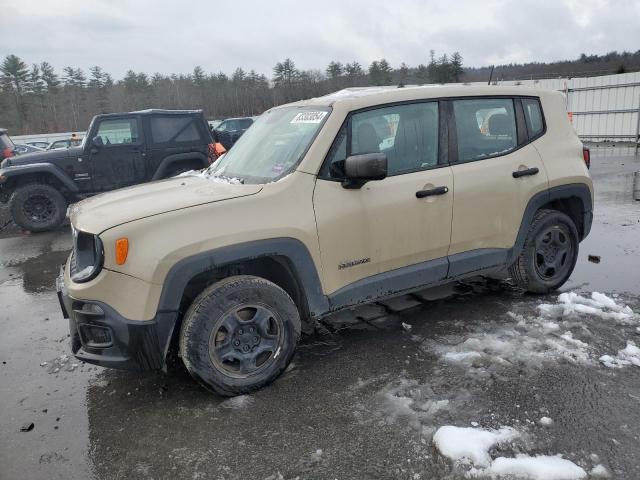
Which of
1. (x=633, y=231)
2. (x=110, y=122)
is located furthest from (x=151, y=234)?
(x=110, y=122)

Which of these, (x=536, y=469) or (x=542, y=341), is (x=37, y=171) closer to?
(x=542, y=341)


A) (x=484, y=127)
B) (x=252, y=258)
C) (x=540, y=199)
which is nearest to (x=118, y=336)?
(x=252, y=258)

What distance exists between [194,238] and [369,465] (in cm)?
155

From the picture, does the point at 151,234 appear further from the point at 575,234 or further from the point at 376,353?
the point at 575,234

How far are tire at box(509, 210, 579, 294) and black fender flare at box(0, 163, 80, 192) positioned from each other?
819 centimetres

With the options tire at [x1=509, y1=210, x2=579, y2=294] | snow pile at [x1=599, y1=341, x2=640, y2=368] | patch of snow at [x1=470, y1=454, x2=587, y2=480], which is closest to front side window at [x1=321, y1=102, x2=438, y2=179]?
tire at [x1=509, y1=210, x2=579, y2=294]

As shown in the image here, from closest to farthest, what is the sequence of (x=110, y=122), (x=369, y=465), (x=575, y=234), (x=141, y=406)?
(x=369, y=465) < (x=141, y=406) < (x=575, y=234) < (x=110, y=122)

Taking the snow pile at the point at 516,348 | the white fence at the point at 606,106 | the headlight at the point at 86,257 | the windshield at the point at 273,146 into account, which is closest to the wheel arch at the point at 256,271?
the headlight at the point at 86,257

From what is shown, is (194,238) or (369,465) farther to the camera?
(194,238)

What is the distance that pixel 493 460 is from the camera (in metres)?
2.46

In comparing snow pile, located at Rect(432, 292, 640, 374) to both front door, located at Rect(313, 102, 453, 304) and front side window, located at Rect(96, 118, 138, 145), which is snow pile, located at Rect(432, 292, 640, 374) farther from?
front side window, located at Rect(96, 118, 138, 145)

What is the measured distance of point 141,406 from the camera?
3223mm

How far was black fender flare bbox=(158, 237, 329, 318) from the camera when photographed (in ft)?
9.50

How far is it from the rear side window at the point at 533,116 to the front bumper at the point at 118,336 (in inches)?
129
